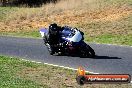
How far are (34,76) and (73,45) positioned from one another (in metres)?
5.54

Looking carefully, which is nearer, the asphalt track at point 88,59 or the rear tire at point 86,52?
the asphalt track at point 88,59

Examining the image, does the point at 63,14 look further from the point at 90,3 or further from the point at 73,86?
the point at 73,86

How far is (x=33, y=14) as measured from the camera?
3878cm

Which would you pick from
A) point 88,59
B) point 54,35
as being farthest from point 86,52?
point 54,35

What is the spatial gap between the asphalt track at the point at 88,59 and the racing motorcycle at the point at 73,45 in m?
0.41

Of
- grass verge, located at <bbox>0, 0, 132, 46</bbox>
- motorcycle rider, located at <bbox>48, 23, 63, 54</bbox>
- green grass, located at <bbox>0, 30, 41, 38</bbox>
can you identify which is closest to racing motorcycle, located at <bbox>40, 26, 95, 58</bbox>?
motorcycle rider, located at <bbox>48, 23, 63, 54</bbox>

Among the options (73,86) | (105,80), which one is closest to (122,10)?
(73,86)

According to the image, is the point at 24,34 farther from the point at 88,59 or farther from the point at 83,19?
the point at 88,59

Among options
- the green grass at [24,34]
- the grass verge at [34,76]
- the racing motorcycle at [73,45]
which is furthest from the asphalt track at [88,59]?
the green grass at [24,34]

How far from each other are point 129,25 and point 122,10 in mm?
5526

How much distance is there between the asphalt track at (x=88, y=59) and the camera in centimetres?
1563

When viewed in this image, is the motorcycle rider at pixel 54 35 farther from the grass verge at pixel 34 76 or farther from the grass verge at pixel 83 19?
the grass verge at pixel 83 19

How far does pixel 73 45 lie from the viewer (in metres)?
18.6

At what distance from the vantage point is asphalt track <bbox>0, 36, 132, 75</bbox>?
1563 centimetres
